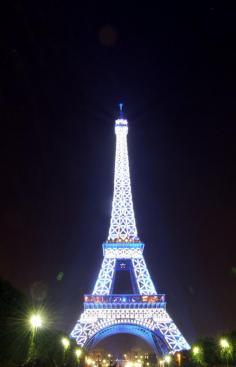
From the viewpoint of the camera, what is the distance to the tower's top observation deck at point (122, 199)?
81.2m

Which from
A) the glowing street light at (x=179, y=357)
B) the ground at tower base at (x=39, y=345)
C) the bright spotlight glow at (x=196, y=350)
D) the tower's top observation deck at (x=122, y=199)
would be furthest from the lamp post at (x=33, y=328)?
the tower's top observation deck at (x=122, y=199)

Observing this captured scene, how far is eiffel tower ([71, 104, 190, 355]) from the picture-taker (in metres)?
71.5

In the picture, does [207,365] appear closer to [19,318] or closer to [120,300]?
[120,300]

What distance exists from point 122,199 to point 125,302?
20.0m

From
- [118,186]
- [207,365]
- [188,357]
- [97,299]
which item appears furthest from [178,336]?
[118,186]

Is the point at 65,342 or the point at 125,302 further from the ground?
the point at 125,302

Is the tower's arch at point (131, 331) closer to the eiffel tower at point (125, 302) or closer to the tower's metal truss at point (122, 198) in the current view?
the eiffel tower at point (125, 302)

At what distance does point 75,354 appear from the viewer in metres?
66.7

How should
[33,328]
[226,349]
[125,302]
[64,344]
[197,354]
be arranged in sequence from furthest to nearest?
[125,302], [197,354], [64,344], [226,349], [33,328]

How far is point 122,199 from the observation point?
8475 cm

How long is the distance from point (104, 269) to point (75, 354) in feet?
53.2

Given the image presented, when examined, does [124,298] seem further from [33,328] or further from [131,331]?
[33,328]

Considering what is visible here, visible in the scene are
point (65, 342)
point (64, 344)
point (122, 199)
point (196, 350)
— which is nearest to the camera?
point (64, 344)

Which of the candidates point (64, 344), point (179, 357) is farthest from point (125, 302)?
point (64, 344)
